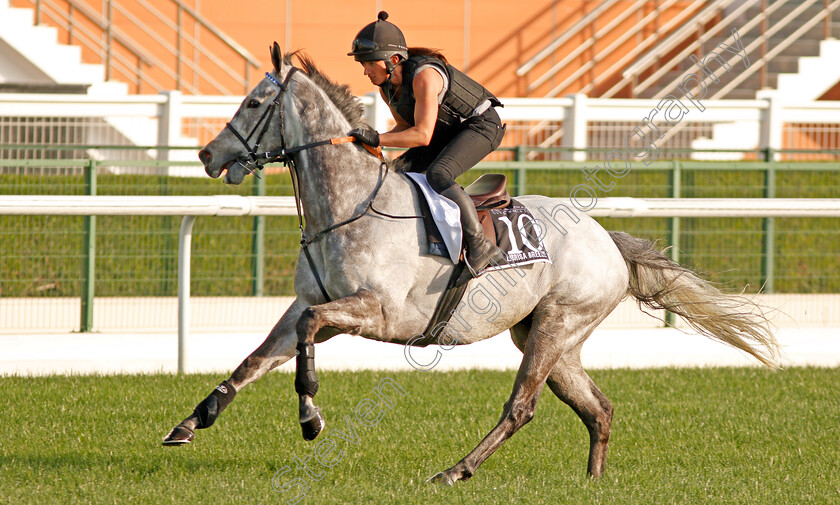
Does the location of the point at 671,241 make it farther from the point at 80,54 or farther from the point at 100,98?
the point at 80,54

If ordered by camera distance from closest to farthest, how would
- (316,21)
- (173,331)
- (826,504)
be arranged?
(826,504)
(173,331)
(316,21)

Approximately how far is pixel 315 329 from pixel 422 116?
3.64 ft

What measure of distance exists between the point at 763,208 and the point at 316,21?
1289cm

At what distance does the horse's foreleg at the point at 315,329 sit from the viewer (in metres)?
4.53

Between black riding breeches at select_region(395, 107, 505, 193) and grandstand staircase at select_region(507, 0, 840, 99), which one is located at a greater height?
grandstand staircase at select_region(507, 0, 840, 99)

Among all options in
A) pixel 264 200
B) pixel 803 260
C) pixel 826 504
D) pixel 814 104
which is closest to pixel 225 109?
pixel 264 200

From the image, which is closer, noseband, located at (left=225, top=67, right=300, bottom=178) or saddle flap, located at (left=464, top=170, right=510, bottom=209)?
noseband, located at (left=225, top=67, right=300, bottom=178)

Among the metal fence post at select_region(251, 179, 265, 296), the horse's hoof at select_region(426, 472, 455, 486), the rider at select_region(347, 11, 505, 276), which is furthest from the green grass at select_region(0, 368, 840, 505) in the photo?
the metal fence post at select_region(251, 179, 265, 296)

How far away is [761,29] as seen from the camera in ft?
57.8

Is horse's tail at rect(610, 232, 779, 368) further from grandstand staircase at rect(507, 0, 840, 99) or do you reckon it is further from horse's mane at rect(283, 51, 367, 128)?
grandstand staircase at rect(507, 0, 840, 99)

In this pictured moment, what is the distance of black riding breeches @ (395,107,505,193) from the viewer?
5.02 m

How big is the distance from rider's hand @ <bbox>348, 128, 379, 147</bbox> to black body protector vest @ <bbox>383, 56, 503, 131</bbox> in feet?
0.87

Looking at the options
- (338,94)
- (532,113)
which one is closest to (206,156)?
(338,94)

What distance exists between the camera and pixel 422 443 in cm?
570
